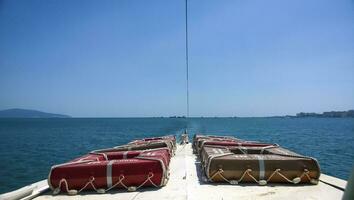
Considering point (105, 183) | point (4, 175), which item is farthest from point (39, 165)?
point (105, 183)

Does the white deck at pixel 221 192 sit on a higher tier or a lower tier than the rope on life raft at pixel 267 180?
lower

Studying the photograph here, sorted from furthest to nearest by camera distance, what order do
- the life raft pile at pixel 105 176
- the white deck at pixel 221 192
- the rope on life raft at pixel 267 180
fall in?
the rope on life raft at pixel 267 180 → the life raft pile at pixel 105 176 → the white deck at pixel 221 192

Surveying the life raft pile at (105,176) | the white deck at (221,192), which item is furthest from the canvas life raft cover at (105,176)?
the white deck at (221,192)

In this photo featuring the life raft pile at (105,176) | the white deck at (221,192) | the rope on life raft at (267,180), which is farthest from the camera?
the rope on life raft at (267,180)

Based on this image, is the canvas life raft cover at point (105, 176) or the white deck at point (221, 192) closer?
the white deck at point (221, 192)

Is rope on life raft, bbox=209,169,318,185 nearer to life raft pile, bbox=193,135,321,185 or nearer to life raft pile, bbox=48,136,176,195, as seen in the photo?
life raft pile, bbox=193,135,321,185

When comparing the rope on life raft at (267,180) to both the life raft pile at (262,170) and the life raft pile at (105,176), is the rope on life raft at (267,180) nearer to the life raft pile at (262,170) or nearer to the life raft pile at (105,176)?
the life raft pile at (262,170)

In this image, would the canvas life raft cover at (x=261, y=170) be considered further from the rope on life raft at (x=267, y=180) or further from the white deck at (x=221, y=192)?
the white deck at (x=221, y=192)

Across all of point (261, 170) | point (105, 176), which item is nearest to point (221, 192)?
point (261, 170)

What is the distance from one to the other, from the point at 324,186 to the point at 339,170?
20014mm

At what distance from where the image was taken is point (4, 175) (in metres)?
23.0

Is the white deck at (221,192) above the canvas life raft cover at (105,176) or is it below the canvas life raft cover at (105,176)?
below

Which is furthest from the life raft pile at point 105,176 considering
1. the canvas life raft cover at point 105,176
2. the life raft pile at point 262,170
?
the life raft pile at point 262,170

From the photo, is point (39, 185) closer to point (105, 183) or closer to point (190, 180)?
point (105, 183)
